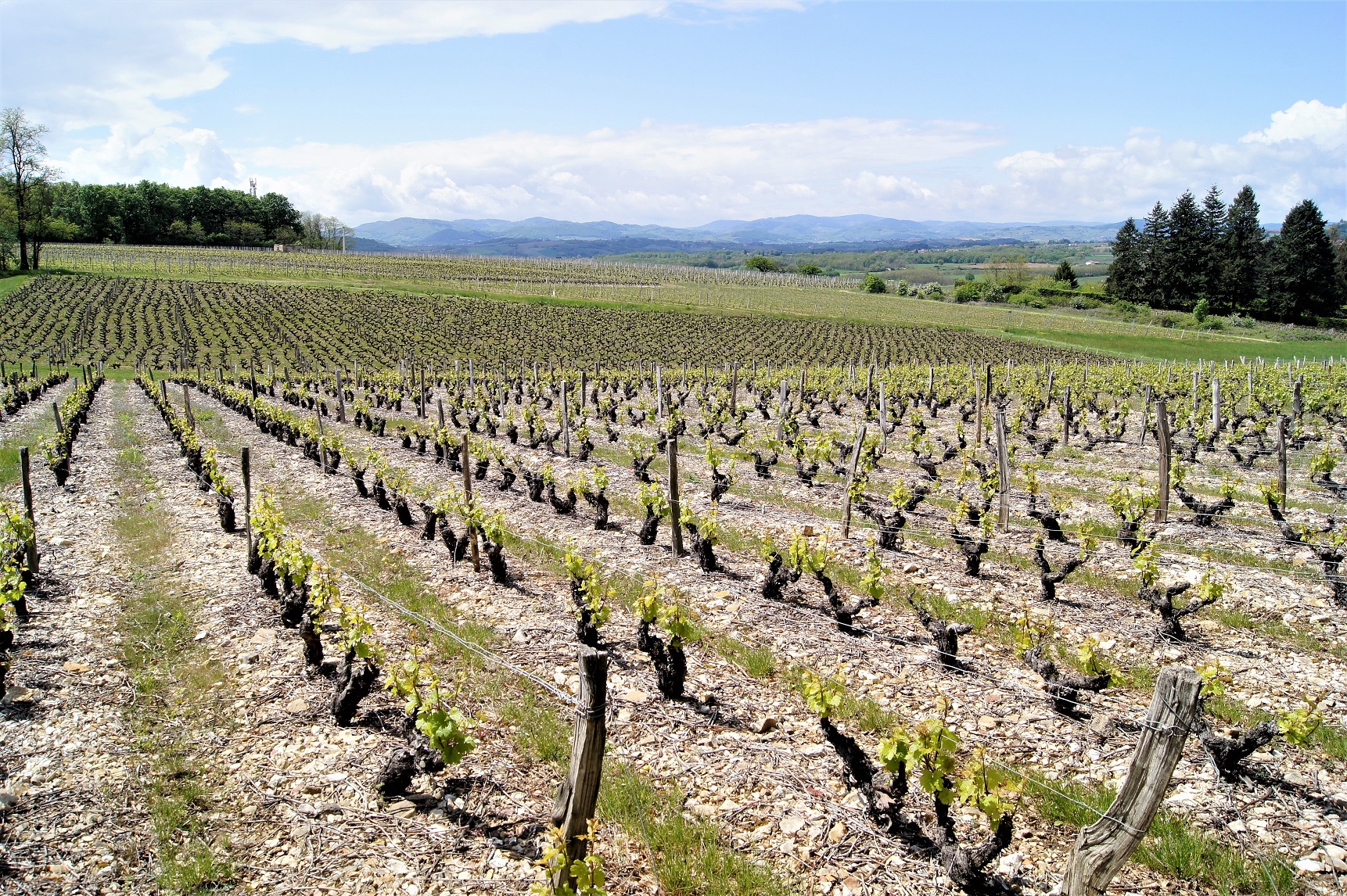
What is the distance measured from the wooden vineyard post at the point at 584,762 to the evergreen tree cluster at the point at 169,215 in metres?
141

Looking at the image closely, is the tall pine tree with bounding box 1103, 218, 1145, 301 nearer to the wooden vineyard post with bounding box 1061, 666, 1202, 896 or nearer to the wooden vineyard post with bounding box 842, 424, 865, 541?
the wooden vineyard post with bounding box 842, 424, 865, 541

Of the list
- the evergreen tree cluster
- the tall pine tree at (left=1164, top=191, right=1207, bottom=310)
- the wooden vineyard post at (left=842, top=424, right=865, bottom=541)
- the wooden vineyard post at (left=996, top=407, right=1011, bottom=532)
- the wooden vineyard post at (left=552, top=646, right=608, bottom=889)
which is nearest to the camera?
the wooden vineyard post at (left=552, top=646, right=608, bottom=889)

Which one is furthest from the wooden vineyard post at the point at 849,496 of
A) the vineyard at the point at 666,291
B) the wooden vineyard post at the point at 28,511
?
the vineyard at the point at 666,291

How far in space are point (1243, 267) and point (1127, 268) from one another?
12.1m

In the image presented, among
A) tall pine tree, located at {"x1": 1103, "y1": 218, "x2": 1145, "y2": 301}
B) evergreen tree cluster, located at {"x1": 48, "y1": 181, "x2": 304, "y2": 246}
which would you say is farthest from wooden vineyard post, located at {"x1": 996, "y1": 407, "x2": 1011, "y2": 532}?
evergreen tree cluster, located at {"x1": 48, "y1": 181, "x2": 304, "y2": 246}

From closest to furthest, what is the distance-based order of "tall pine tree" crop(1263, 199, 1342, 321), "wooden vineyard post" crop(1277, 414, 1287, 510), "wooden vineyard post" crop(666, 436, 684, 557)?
"wooden vineyard post" crop(666, 436, 684, 557) → "wooden vineyard post" crop(1277, 414, 1287, 510) → "tall pine tree" crop(1263, 199, 1342, 321)

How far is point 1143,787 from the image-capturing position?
4.81 metres

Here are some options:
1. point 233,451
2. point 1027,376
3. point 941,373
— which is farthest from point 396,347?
point 1027,376

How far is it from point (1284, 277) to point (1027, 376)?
204ft

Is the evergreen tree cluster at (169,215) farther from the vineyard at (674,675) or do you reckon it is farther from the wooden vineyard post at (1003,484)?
the wooden vineyard post at (1003,484)

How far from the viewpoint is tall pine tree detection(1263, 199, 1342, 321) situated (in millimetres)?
76188

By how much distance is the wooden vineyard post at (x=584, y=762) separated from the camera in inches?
197

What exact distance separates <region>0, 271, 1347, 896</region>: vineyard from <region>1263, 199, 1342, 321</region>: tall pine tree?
7324cm

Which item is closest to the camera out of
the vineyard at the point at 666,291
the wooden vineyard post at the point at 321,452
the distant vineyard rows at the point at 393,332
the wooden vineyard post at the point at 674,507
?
the wooden vineyard post at the point at 674,507
